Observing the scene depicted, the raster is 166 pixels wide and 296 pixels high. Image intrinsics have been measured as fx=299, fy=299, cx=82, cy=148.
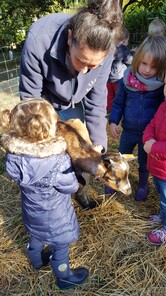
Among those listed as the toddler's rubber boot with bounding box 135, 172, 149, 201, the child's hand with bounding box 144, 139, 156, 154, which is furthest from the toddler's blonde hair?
the toddler's rubber boot with bounding box 135, 172, 149, 201

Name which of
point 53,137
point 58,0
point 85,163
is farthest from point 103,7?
point 58,0

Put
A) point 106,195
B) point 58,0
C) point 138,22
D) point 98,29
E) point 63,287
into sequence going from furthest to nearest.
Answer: point 138,22
point 58,0
point 106,195
point 63,287
point 98,29

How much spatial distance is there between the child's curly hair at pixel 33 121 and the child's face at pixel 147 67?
3.13 ft

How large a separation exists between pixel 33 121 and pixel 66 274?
3.46ft

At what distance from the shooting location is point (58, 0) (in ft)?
20.1

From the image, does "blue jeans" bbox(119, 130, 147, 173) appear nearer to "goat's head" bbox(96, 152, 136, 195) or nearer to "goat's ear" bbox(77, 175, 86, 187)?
"goat's ear" bbox(77, 175, 86, 187)

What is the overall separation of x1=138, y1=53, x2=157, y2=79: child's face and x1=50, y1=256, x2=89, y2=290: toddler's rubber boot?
1.39m

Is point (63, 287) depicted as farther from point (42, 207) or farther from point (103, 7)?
point (103, 7)

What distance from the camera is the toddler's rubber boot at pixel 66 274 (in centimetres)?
181

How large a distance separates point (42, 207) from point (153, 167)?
84 cm

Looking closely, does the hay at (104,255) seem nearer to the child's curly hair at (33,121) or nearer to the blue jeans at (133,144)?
the blue jeans at (133,144)

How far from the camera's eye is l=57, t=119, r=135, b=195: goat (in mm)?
1603

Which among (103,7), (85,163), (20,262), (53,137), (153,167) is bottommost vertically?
(20,262)

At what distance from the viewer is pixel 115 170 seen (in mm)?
1592
